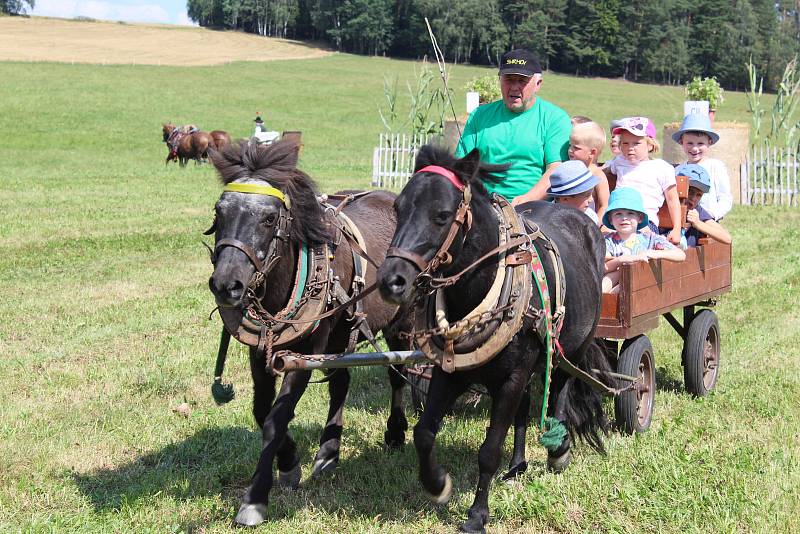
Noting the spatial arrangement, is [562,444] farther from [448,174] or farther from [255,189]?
[255,189]

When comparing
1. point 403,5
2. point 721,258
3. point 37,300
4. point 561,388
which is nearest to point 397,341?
point 561,388

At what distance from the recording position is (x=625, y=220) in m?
6.08

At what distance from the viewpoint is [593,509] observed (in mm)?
4500

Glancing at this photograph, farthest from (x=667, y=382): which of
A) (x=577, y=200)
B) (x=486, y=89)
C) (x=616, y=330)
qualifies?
(x=486, y=89)

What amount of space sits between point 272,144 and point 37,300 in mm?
6003

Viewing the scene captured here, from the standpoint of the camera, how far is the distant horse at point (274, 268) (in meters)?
4.14

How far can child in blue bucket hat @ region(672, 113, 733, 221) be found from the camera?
7355 millimetres

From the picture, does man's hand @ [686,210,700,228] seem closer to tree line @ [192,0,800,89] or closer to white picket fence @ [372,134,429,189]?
white picket fence @ [372,134,429,189]

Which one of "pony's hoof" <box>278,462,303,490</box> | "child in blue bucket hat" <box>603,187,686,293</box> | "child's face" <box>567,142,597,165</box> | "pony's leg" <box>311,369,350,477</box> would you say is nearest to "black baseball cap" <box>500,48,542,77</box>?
"child's face" <box>567,142,597,165</box>

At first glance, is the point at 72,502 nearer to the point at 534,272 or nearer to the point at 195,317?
the point at 534,272

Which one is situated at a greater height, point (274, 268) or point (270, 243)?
point (270, 243)

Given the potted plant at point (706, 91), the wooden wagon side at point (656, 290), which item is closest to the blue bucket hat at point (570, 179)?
the wooden wagon side at point (656, 290)

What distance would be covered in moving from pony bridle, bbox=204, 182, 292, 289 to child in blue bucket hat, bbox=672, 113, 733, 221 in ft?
14.5

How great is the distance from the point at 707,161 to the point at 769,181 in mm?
13321
